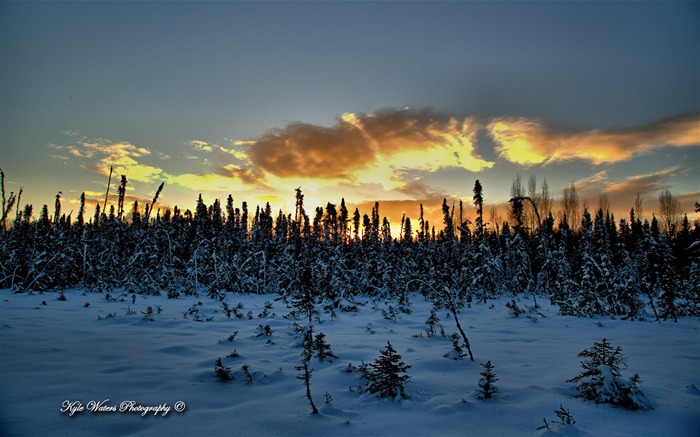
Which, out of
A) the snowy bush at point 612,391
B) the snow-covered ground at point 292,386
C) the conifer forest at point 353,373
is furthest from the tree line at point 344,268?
the snowy bush at point 612,391

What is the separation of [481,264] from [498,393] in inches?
935

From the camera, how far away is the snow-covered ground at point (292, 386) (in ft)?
13.1

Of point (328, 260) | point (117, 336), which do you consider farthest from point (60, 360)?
point (328, 260)

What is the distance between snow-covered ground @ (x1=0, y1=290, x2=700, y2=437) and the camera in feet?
13.1

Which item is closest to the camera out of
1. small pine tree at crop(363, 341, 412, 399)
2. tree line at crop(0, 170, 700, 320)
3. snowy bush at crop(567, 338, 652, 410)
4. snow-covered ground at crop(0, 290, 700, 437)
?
snow-covered ground at crop(0, 290, 700, 437)

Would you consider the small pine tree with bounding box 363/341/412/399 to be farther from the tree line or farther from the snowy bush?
the tree line

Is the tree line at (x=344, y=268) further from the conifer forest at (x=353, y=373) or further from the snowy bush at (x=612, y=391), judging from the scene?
the snowy bush at (x=612, y=391)

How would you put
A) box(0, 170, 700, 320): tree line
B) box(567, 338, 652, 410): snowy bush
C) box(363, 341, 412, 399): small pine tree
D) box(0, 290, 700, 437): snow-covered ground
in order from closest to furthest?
box(0, 290, 700, 437): snow-covered ground → box(567, 338, 652, 410): snowy bush → box(363, 341, 412, 399): small pine tree → box(0, 170, 700, 320): tree line

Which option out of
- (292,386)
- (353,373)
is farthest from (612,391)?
(292,386)

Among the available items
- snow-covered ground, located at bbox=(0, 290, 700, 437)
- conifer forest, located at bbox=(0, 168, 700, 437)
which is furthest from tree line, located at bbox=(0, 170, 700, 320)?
snow-covered ground, located at bbox=(0, 290, 700, 437)

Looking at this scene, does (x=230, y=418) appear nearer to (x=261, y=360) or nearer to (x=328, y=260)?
(x=261, y=360)

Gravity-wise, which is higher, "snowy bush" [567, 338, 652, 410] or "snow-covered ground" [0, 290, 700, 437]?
"snowy bush" [567, 338, 652, 410]

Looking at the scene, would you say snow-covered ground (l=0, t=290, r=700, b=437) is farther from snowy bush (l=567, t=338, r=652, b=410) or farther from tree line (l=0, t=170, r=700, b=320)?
tree line (l=0, t=170, r=700, b=320)

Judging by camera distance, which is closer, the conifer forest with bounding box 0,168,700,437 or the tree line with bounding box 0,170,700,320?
the conifer forest with bounding box 0,168,700,437
